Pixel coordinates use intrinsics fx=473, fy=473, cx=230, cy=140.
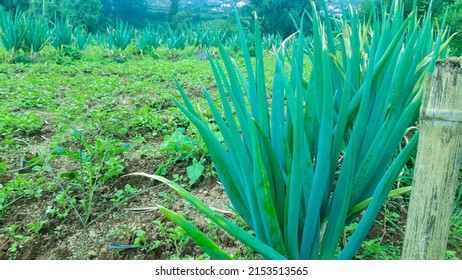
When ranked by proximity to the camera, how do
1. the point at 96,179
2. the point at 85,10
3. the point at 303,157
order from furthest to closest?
the point at 85,10
the point at 96,179
the point at 303,157

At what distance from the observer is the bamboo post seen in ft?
2.27

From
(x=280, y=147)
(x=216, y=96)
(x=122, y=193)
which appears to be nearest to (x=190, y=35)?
(x=216, y=96)

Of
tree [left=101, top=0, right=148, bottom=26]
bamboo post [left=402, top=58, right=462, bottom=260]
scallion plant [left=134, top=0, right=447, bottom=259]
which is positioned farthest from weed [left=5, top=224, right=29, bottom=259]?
tree [left=101, top=0, right=148, bottom=26]

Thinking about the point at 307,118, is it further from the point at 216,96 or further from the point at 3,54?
the point at 3,54

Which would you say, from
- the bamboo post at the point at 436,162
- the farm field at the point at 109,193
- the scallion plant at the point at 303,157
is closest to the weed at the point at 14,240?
the farm field at the point at 109,193

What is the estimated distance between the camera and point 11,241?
136cm

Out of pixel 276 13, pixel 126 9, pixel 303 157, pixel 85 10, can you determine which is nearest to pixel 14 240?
A: pixel 303 157

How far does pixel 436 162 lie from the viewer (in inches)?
29.0

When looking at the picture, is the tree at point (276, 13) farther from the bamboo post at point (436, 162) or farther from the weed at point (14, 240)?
the bamboo post at point (436, 162)

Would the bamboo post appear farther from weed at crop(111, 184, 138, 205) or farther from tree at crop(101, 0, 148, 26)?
tree at crop(101, 0, 148, 26)

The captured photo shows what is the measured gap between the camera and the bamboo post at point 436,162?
691mm

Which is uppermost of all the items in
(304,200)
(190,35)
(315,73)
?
(315,73)

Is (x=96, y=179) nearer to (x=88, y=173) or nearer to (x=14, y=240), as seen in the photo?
(x=88, y=173)
